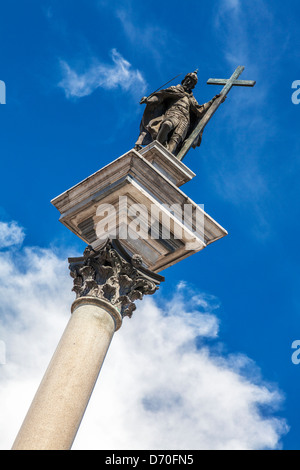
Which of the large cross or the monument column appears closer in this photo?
the monument column

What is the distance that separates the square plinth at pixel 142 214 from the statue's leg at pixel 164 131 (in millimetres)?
2521

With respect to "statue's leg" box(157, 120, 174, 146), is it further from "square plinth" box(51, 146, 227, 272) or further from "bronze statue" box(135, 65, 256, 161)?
"square plinth" box(51, 146, 227, 272)

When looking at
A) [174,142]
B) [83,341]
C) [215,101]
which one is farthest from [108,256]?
[215,101]

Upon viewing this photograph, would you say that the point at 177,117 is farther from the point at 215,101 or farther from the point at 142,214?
the point at 142,214

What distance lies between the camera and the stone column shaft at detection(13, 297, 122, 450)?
8.30m

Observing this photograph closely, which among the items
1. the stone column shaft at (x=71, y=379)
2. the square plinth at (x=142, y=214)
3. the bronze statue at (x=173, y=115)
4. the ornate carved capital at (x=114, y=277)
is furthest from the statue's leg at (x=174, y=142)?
the stone column shaft at (x=71, y=379)

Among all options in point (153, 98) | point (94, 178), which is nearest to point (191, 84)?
point (153, 98)

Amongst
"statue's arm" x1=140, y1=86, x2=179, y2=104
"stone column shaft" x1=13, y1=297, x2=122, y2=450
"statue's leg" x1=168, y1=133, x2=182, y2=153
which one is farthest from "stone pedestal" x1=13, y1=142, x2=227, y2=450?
"statue's arm" x1=140, y1=86, x2=179, y2=104

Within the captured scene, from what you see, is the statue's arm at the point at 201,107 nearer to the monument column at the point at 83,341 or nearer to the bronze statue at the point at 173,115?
the bronze statue at the point at 173,115

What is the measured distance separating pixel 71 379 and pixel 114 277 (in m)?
2.08

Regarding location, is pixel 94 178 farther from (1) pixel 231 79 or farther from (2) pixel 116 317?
(1) pixel 231 79

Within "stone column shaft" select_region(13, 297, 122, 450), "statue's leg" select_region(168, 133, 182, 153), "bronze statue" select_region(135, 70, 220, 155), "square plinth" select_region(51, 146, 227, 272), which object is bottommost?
"stone column shaft" select_region(13, 297, 122, 450)
